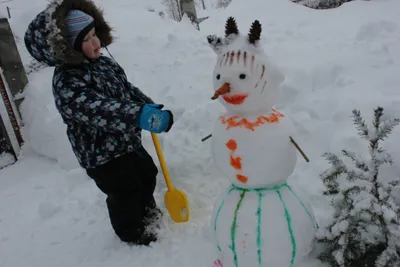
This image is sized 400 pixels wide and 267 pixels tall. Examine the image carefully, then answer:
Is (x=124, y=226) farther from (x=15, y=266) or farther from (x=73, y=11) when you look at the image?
(x=73, y=11)

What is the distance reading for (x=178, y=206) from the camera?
2611 millimetres

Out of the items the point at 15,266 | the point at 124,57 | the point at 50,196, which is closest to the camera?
the point at 15,266

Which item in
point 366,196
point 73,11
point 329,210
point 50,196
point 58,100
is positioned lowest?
point 50,196

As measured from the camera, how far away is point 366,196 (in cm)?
168

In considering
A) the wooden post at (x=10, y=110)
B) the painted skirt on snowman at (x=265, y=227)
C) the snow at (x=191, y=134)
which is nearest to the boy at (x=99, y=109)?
the snow at (x=191, y=134)

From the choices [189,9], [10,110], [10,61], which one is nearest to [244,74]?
[10,110]

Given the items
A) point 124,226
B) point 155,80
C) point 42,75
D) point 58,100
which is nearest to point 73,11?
point 58,100

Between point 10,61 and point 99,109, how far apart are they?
3332 mm

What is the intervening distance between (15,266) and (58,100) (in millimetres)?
1428

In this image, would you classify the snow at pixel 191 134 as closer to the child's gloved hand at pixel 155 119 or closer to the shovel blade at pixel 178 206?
the shovel blade at pixel 178 206

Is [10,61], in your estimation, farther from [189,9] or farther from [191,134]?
[189,9]

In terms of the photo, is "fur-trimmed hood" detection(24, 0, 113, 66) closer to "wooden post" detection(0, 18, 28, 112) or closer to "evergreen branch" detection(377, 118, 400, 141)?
"evergreen branch" detection(377, 118, 400, 141)

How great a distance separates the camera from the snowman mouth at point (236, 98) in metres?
1.59

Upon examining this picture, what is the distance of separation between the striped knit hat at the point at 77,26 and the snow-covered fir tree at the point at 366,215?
1.48m
